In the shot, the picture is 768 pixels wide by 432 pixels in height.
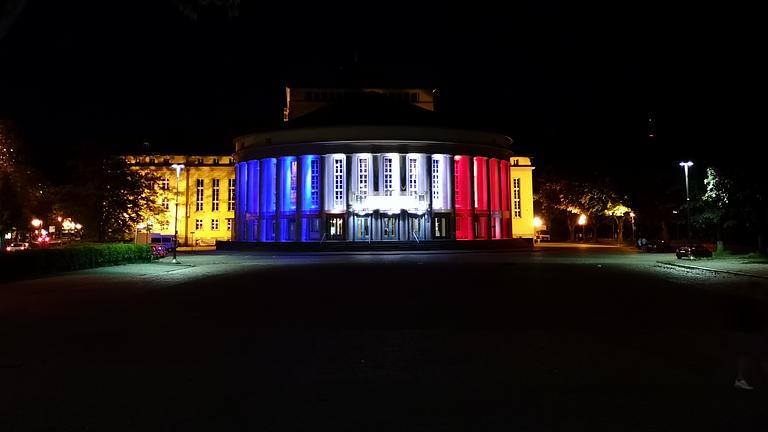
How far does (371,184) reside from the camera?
2215 inches

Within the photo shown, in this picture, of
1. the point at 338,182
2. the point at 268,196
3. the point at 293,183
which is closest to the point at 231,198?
the point at 268,196

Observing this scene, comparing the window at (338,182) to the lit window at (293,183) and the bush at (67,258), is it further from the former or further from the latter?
the bush at (67,258)

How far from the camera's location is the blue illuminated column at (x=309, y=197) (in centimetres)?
5609

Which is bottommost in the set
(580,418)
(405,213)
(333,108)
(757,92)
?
(580,418)

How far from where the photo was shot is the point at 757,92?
2433 centimetres

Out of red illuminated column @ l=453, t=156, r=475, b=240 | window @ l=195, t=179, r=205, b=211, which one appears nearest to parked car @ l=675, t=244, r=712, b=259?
red illuminated column @ l=453, t=156, r=475, b=240

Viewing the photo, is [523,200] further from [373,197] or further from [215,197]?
[215,197]

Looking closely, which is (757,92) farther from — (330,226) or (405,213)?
(330,226)

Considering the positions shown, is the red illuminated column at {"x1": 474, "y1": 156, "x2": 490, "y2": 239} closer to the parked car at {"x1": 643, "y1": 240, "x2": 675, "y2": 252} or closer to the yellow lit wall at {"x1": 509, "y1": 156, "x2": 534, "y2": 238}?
the yellow lit wall at {"x1": 509, "y1": 156, "x2": 534, "y2": 238}

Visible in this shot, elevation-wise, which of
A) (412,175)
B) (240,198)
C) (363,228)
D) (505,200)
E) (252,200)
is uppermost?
(412,175)

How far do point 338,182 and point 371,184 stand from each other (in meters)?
3.58

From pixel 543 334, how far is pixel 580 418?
4093 millimetres

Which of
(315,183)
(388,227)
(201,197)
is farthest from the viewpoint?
(201,197)

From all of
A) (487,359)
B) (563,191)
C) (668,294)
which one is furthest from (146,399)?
(563,191)
